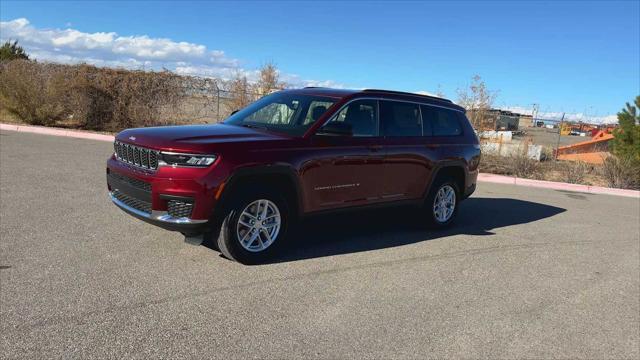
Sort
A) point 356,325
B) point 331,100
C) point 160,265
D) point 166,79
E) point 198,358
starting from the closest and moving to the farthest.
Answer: point 198,358
point 356,325
point 160,265
point 331,100
point 166,79

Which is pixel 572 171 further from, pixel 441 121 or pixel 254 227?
pixel 254 227

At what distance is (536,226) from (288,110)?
469 centimetres

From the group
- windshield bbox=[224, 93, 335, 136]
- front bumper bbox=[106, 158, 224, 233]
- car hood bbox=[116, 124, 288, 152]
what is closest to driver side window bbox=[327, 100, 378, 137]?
windshield bbox=[224, 93, 335, 136]

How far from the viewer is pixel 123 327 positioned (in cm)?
366

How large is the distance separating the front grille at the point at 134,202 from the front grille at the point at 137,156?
0.34m

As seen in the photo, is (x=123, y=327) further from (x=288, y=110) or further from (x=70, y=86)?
(x=70, y=86)

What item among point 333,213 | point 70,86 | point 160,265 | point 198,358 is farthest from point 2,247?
point 70,86

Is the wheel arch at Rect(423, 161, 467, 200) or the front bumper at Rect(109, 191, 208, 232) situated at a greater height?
the wheel arch at Rect(423, 161, 467, 200)

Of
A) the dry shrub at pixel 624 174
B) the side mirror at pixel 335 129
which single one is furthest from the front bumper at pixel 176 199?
the dry shrub at pixel 624 174

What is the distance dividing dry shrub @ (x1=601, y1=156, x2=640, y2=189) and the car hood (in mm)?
13094

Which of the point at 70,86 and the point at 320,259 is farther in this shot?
the point at 70,86

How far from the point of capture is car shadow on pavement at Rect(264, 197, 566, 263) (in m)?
5.95

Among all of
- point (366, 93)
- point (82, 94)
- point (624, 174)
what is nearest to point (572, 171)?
point (624, 174)

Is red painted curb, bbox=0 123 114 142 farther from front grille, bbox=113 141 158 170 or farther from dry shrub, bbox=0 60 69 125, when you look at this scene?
front grille, bbox=113 141 158 170
